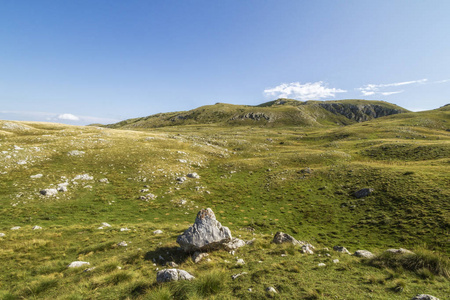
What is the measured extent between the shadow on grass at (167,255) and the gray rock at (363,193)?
28.2 metres

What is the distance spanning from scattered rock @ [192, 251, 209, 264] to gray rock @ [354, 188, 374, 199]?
89.1 ft

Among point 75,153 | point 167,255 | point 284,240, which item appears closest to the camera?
point 167,255

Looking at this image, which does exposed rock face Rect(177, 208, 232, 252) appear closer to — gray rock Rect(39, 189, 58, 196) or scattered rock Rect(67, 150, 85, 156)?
gray rock Rect(39, 189, 58, 196)

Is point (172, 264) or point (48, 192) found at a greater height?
point (48, 192)

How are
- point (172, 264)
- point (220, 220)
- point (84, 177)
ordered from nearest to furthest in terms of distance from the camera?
point (172, 264)
point (220, 220)
point (84, 177)

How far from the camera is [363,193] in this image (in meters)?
28.3

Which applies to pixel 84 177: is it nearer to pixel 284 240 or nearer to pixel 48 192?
pixel 48 192

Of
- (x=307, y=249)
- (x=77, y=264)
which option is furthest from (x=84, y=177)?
(x=307, y=249)

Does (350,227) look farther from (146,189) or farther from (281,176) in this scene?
(146,189)

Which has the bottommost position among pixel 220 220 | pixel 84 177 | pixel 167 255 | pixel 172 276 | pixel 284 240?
pixel 220 220

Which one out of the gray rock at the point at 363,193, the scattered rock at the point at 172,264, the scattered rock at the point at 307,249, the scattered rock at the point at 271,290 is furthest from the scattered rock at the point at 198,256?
the gray rock at the point at 363,193

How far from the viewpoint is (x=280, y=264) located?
1192cm

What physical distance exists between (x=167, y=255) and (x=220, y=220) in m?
10.8

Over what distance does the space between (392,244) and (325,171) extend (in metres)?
21.3
